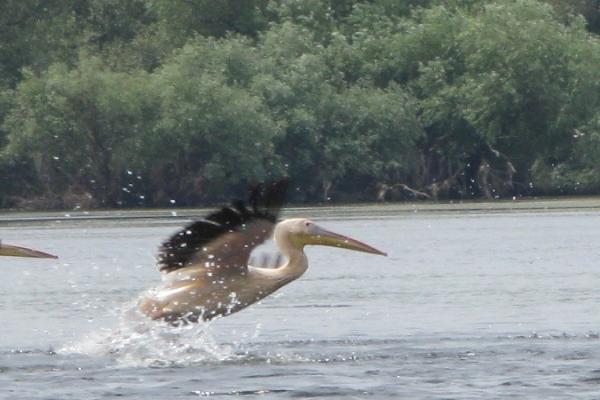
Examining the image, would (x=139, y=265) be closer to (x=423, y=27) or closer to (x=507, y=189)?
(x=507, y=189)

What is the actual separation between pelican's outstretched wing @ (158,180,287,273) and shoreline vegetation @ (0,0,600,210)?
111ft

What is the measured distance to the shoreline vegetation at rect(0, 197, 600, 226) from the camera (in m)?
40.8

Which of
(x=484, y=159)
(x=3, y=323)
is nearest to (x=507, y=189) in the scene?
(x=484, y=159)

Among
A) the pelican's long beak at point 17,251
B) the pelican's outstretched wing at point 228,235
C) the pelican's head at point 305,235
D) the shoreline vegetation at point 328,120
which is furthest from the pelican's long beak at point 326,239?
the shoreline vegetation at point 328,120

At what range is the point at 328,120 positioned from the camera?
51.6 meters

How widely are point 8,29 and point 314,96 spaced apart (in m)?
12.9

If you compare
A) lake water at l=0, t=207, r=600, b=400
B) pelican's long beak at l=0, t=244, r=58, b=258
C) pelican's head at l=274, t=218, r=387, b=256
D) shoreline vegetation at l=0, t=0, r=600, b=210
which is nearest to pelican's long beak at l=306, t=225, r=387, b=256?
pelican's head at l=274, t=218, r=387, b=256

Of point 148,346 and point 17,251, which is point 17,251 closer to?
point 17,251

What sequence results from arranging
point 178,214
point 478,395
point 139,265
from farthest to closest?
point 178,214, point 139,265, point 478,395

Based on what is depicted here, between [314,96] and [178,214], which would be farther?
[314,96]

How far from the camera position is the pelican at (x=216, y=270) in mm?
13781

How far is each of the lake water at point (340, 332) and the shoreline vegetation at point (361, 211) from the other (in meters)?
12.5

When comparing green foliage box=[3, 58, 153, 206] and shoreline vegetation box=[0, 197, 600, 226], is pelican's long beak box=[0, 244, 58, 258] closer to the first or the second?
shoreline vegetation box=[0, 197, 600, 226]

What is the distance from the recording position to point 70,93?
50.2m
